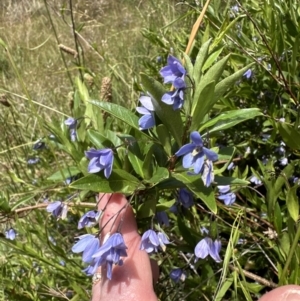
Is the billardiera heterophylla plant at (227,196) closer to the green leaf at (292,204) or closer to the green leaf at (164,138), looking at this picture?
the green leaf at (292,204)

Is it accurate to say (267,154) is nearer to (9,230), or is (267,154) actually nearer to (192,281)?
(192,281)

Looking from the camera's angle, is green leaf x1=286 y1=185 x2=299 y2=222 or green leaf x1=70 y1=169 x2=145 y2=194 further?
green leaf x1=286 y1=185 x2=299 y2=222

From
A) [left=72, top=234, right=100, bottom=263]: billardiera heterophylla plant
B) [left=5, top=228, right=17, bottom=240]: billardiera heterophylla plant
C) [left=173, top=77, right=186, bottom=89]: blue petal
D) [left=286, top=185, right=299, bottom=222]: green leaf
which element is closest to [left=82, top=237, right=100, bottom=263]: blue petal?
[left=72, top=234, right=100, bottom=263]: billardiera heterophylla plant

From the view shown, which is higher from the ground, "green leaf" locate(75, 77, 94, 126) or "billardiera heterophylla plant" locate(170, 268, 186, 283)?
"green leaf" locate(75, 77, 94, 126)

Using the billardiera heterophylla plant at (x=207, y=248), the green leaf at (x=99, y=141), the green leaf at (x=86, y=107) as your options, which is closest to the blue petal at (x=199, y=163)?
the green leaf at (x=99, y=141)

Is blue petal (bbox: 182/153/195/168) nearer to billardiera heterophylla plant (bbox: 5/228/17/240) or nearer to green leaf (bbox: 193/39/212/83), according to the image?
green leaf (bbox: 193/39/212/83)

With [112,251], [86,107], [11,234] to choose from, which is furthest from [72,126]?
[112,251]
